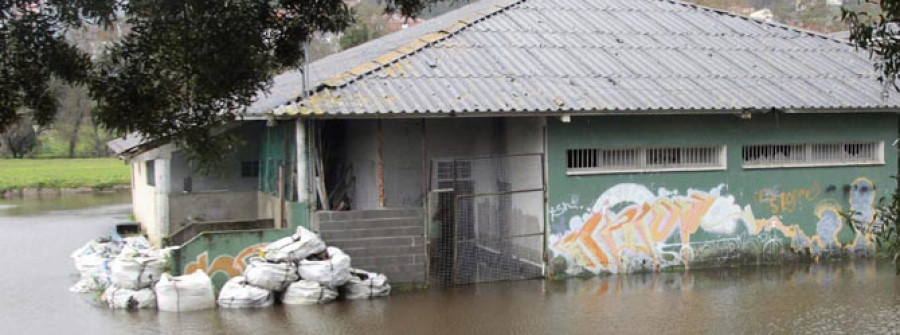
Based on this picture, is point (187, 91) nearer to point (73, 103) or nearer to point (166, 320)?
point (166, 320)

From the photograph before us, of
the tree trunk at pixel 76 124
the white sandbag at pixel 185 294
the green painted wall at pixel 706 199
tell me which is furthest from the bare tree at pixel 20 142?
the green painted wall at pixel 706 199

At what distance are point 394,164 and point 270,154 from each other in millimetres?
2586

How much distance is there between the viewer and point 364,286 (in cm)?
1312

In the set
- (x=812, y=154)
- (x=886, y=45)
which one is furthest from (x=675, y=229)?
(x=886, y=45)

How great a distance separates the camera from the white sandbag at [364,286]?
515 inches

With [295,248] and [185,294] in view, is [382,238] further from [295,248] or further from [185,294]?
[185,294]

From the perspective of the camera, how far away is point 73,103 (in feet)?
189

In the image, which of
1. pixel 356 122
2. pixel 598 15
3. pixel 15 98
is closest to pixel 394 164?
pixel 356 122

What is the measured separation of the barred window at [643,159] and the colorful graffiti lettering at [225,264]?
15.7 feet

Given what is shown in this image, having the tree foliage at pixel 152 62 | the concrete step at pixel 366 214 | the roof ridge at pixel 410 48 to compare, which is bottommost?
the concrete step at pixel 366 214

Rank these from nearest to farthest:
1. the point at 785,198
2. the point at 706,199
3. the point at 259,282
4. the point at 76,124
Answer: the point at 259,282 → the point at 706,199 → the point at 785,198 → the point at 76,124

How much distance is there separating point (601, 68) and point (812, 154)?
12.1ft

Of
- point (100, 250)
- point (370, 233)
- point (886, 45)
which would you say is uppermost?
point (886, 45)

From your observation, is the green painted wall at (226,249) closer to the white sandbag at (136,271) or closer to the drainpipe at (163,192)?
the white sandbag at (136,271)
